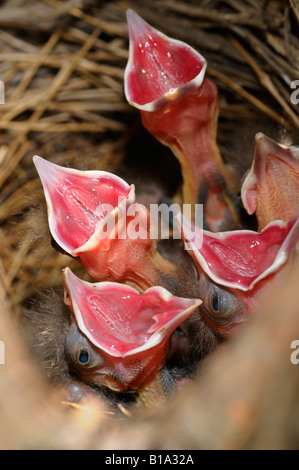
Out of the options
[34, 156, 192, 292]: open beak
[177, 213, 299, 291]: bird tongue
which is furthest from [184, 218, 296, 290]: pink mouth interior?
[34, 156, 192, 292]: open beak

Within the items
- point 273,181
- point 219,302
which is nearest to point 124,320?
point 219,302

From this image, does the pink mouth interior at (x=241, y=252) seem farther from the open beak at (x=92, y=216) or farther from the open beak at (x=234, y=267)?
the open beak at (x=92, y=216)

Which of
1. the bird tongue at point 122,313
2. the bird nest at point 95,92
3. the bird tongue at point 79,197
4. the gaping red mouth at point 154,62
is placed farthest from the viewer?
the bird nest at point 95,92

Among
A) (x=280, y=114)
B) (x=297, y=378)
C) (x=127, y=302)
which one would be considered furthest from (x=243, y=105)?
(x=297, y=378)

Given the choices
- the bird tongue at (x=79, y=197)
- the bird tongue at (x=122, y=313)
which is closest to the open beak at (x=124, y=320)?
the bird tongue at (x=122, y=313)

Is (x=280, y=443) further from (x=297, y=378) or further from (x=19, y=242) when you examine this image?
(x=19, y=242)

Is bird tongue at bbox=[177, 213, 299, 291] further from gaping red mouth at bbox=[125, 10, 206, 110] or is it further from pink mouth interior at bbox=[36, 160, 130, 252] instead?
gaping red mouth at bbox=[125, 10, 206, 110]

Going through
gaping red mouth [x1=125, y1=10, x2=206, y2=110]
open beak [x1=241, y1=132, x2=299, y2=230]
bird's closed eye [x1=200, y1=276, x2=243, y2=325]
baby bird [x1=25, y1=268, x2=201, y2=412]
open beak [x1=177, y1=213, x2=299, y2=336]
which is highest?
gaping red mouth [x1=125, y1=10, x2=206, y2=110]

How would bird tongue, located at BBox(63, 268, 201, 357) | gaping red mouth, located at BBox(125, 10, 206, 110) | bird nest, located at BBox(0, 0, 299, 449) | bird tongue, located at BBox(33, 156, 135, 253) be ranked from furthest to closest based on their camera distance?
bird nest, located at BBox(0, 0, 299, 449)
gaping red mouth, located at BBox(125, 10, 206, 110)
bird tongue, located at BBox(33, 156, 135, 253)
bird tongue, located at BBox(63, 268, 201, 357)
